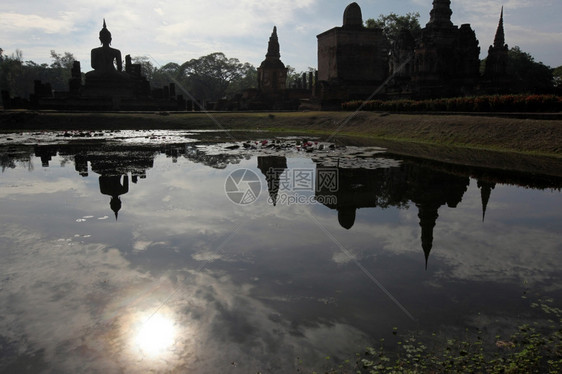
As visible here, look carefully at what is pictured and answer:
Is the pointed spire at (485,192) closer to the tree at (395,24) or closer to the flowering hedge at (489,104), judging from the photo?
the flowering hedge at (489,104)

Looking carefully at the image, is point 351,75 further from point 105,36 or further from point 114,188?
point 114,188

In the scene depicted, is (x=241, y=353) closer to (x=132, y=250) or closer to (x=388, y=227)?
(x=132, y=250)

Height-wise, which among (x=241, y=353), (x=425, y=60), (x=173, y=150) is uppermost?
(x=425, y=60)

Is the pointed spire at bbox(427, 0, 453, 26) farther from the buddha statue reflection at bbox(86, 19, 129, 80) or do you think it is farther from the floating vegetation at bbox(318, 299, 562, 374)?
the floating vegetation at bbox(318, 299, 562, 374)

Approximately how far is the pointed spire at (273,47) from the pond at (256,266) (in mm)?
37893

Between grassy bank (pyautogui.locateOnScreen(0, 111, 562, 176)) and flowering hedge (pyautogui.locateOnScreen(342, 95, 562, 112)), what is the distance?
Answer: 3.26ft

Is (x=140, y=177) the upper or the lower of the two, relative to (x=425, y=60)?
lower

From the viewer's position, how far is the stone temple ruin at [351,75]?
3569cm

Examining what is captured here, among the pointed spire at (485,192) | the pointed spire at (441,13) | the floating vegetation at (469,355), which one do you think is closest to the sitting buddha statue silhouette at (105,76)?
the pointed spire at (441,13)

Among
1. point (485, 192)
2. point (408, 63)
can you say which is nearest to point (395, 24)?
point (408, 63)

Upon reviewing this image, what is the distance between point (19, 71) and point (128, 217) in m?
96.0

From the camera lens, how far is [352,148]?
18.1 metres

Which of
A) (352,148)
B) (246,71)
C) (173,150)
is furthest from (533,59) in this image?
(173,150)

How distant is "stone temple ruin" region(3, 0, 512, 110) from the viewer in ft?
117
